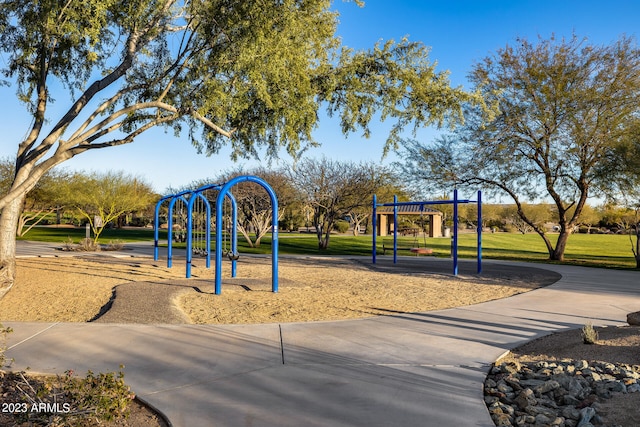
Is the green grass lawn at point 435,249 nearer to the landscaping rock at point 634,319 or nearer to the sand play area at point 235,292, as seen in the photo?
the sand play area at point 235,292

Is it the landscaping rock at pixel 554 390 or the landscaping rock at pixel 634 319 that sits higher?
the landscaping rock at pixel 634 319

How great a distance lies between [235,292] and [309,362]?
594 cm

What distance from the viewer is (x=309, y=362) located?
5508mm

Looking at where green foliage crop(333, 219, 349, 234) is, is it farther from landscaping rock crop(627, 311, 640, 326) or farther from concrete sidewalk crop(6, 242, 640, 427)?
landscaping rock crop(627, 311, 640, 326)

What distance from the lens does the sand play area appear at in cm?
860

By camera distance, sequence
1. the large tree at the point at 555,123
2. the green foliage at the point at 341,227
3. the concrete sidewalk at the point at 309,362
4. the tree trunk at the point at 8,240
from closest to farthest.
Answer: the concrete sidewalk at the point at 309,362
the tree trunk at the point at 8,240
the large tree at the point at 555,123
the green foliage at the point at 341,227

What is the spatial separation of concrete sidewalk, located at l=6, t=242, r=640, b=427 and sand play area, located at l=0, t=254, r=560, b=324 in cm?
100

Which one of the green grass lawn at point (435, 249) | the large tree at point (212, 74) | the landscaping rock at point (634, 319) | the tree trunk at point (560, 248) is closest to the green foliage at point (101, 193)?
the green grass lawn at point (435, 249)

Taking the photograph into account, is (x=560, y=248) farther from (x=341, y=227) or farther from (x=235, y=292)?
(x=341, y=227)

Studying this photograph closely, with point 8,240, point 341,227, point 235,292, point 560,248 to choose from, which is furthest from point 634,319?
point 341,227

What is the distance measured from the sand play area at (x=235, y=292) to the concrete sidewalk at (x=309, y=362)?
1.00m

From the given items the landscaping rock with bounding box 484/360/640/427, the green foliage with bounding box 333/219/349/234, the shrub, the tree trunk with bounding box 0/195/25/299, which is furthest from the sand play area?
the green foliage with bounding box 333/219/349/234

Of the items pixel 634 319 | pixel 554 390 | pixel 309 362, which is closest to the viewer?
pixel 554 390

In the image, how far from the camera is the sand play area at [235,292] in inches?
339
